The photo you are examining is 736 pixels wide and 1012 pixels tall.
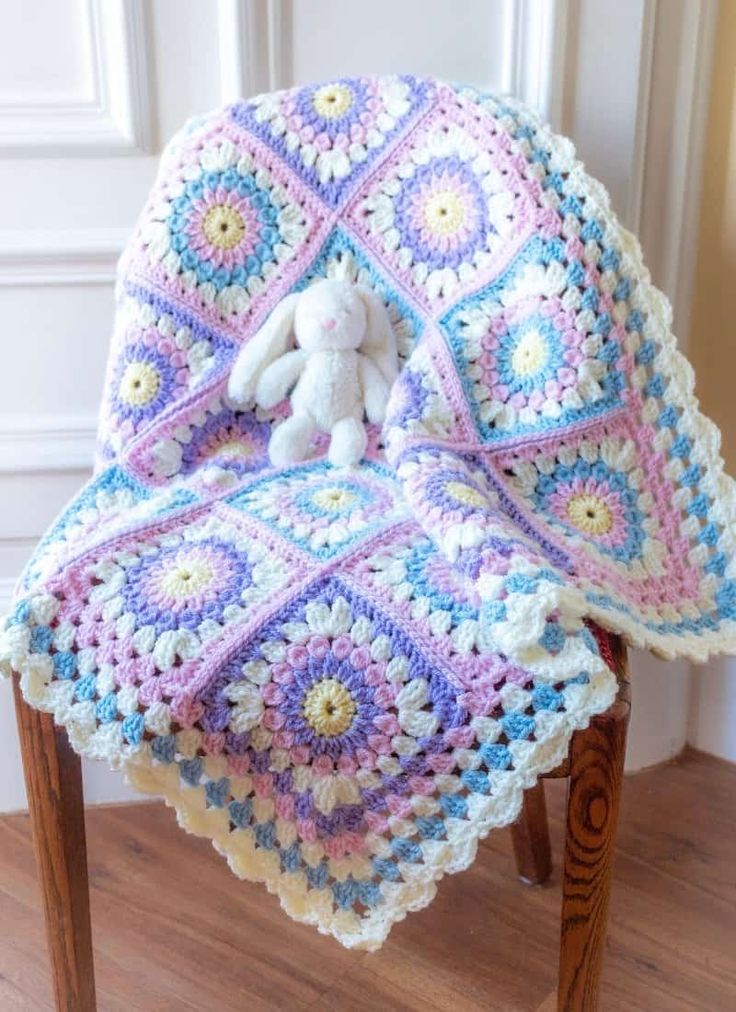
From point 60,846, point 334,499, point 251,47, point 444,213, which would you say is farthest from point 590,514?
point 251,47

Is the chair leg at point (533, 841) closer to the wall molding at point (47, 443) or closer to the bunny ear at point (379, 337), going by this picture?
the bunny ear at point (379, 337)

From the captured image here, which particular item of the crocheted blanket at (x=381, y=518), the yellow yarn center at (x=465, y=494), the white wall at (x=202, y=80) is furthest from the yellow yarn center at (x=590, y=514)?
the white wall at (x=202, y=80)

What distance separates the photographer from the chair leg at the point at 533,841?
130 centimetres

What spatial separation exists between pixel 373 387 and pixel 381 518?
0.67 feet

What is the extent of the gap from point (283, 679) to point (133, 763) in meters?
0.14

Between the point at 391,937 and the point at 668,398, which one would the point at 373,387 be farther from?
the point at 391,937

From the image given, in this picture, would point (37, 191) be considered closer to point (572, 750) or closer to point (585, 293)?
point (585, 293)

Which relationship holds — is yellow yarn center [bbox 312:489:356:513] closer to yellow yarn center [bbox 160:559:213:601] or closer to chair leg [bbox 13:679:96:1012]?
yellow yarn center [bbox 160:559:213:601]

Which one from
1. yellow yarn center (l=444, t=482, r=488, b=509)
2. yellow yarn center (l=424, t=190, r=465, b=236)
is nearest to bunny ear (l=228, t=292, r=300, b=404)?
yellow yarn center (l=424, t=190, r=465, b=236)

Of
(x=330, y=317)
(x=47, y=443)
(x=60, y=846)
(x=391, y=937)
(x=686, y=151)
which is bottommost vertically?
(x=391, y=937)

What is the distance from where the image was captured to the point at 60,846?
949mm

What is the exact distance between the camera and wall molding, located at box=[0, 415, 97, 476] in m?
1.38

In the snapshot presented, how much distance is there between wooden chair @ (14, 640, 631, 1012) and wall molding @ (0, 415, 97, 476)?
0.52 metres

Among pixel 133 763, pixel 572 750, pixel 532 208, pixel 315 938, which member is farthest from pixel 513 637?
pixel 315 938
